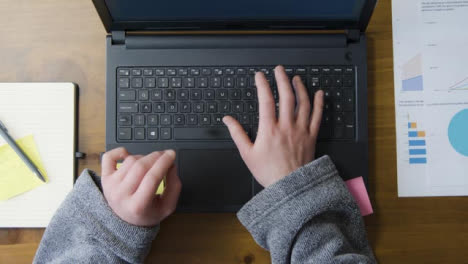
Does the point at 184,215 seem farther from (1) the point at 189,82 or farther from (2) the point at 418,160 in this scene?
(2) the point at 418,160

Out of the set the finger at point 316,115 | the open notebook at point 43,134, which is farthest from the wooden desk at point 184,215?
the finger at point 316,115

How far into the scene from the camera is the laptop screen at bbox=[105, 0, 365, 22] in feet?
1.76

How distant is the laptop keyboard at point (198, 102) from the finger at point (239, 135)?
3cm

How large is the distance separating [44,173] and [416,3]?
27.8 inches

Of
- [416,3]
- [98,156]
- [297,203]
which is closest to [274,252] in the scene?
[297,203]

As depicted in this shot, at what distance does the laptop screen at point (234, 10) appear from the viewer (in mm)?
535

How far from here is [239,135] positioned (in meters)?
0.53

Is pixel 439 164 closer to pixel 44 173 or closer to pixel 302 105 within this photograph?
pixel 302 105

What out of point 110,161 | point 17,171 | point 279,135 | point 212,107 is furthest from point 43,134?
point 279,135

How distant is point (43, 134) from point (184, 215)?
0.90 ft

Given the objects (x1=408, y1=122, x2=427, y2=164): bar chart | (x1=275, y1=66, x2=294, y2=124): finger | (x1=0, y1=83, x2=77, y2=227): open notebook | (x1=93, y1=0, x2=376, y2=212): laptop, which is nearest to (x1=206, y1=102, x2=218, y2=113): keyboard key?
(x1=93, y1=0, x2=376, y2=212): laptop

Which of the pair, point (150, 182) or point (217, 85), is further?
point (217, 85)

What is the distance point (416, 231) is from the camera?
23.8 inches

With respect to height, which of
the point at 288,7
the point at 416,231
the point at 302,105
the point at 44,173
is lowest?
the point at 416,231
